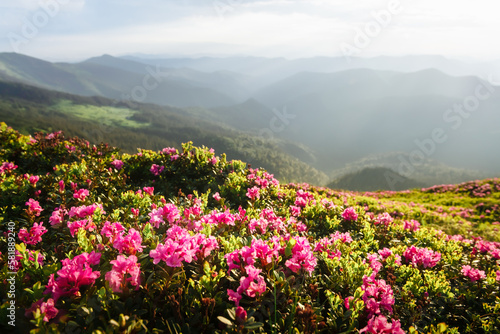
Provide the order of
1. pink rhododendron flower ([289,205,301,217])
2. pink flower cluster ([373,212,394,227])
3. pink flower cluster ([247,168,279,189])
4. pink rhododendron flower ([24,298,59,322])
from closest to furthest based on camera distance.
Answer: pink rhododendron flower ([24,298,59,322])
pink rhododendron flower ([289,205,301,217])
pink flower cluster ([373,212,394,227])
pink flower cluster ([247,168,279,189])

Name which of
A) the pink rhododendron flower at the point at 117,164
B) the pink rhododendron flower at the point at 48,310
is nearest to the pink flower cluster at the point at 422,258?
the pink rhododendron flower at the point at 48,310

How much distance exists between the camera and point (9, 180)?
5512 millimetres

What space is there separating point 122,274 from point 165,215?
1.57 m

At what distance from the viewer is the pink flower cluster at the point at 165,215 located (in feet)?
12.4

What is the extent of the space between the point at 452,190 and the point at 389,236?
2090 cm

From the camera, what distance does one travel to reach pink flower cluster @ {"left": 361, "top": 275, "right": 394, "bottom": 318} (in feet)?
9.00

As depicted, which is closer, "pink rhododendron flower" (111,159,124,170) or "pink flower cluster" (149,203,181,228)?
"pink flower cluster" (149,203,181,228)

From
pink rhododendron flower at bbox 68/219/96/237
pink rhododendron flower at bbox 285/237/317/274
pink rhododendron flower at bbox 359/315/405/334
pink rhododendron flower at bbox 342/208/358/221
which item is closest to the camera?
pink rhododendron flower at bbox 359/315/405/334

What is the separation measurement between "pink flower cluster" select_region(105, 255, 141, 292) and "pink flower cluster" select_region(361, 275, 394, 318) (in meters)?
2.30

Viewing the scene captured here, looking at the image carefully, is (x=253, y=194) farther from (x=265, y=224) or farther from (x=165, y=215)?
(x=165, y=215)

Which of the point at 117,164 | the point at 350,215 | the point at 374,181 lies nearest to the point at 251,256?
the point at 350,215

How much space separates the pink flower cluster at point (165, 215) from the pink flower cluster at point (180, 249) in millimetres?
763

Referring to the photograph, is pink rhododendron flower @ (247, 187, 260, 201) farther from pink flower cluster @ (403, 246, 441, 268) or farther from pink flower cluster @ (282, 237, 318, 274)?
pink flower cluster @ (403, 246, 441, 268)

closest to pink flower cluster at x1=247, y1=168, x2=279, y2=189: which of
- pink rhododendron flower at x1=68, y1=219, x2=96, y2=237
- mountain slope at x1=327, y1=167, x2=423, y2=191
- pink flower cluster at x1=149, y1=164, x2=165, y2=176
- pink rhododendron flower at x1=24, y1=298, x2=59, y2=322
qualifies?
pink flower cluster at x1=149, y1=164, x2=165, y2=176
